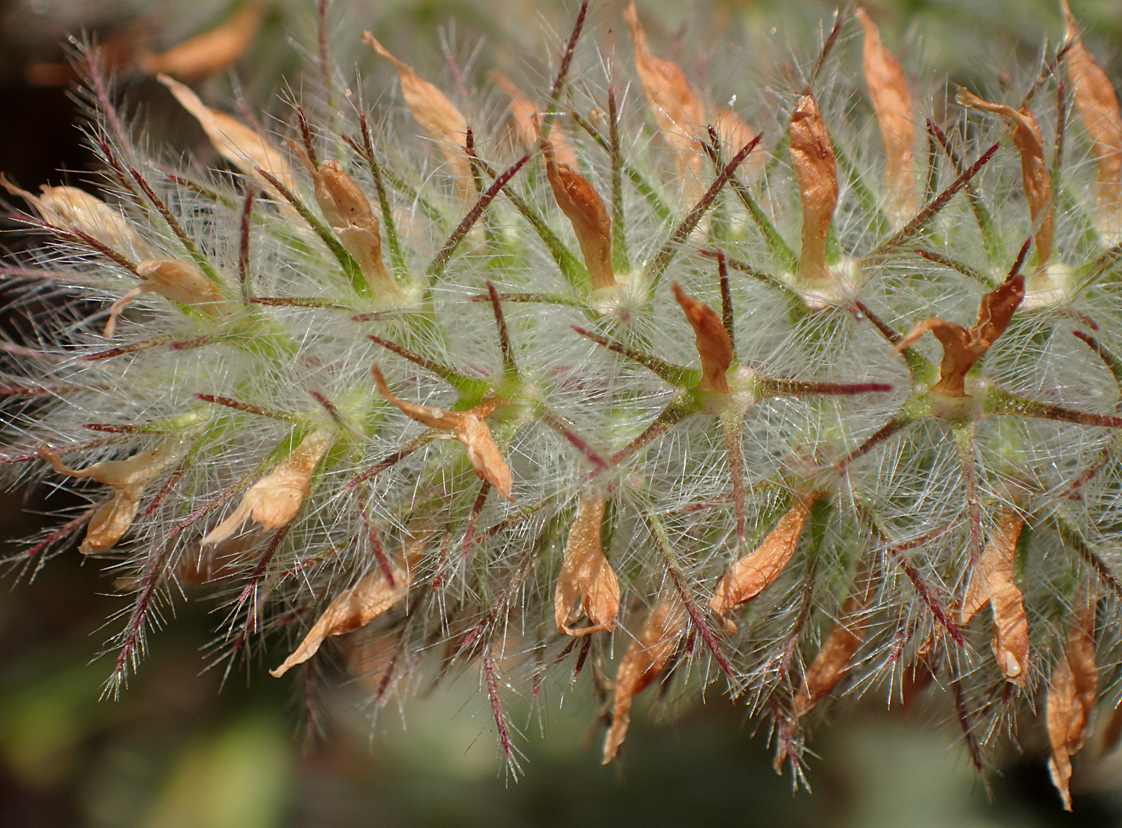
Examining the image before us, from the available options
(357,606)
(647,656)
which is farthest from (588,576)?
(357,606)

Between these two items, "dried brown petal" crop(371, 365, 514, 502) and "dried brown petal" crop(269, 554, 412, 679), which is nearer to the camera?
"dried brown petal" crop(371, 365, 514, 502)

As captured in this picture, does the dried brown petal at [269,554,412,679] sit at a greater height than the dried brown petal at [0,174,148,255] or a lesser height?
lesser

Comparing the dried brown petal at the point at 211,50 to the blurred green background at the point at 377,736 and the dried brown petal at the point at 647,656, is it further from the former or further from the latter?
the dried brown petal at the point at 647,656

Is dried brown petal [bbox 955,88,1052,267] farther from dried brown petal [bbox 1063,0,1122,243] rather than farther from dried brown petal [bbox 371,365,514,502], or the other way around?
dried brown petal [bbox 371,365,514,502]

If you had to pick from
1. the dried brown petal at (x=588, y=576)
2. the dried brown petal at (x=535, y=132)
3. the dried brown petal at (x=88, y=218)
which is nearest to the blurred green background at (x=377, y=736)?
the dried brown petal at (x=535, y=132)

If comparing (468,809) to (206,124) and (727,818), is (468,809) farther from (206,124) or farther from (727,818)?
(206,124)

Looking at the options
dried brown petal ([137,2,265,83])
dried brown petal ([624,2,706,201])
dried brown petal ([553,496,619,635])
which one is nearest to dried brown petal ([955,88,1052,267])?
dried brown petal ([624,2,706,201])

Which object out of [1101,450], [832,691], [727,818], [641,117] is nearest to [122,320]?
[641,117]
